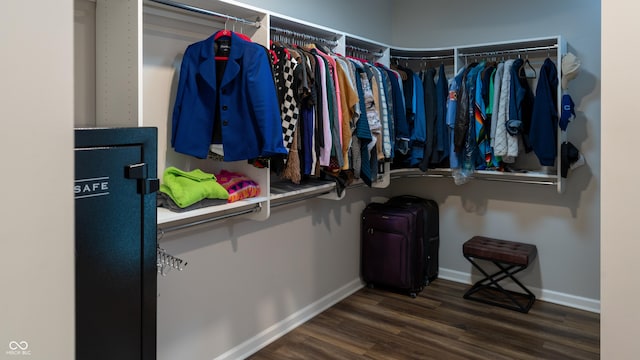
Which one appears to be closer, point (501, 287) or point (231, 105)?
point (231, 105)

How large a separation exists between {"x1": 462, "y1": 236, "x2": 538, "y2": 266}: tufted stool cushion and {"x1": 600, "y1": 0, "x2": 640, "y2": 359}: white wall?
183 cm

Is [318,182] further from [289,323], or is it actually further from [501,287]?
[501,287]

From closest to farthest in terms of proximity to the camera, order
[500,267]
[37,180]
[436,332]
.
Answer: [37,180] → [436,332] → [500,267]

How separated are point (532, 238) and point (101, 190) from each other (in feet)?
11.8

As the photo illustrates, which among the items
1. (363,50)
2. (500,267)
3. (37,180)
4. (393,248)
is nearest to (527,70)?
(363,50)

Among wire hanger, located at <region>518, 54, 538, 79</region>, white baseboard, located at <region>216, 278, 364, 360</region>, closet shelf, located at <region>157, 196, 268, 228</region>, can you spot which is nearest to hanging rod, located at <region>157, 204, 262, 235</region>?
closet shelf, located at <region>157, 196, 268, 228</region>

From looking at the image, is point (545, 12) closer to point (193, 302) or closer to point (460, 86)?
point (460, 86)

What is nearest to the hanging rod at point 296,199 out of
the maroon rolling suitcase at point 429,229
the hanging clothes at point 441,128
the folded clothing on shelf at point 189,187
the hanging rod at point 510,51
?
the folded clothing on shelf at point 189,187

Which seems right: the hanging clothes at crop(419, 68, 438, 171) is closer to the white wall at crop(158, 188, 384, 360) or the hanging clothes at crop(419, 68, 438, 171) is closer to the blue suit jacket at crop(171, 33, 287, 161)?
the white wall at crop(158, 188, 384, 360)

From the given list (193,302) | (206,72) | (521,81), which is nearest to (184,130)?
(206,72)

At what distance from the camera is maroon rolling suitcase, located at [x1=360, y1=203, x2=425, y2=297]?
3.69 meters

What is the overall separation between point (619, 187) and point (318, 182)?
1.78 meters

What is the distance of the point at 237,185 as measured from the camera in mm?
2377

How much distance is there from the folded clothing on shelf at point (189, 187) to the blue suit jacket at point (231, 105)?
111 millimetres
